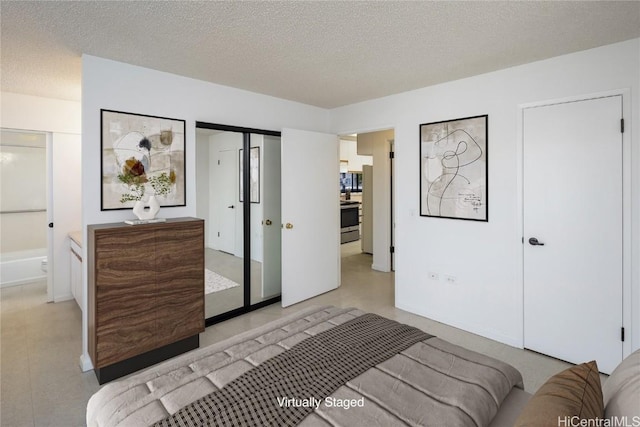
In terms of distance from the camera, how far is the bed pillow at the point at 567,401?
3.02 ft

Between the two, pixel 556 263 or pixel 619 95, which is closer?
pixel 619 95


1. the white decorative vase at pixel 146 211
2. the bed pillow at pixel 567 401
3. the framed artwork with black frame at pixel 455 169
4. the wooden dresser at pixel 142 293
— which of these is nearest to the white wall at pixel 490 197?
the framed artwork with black frame at pixel 455 169

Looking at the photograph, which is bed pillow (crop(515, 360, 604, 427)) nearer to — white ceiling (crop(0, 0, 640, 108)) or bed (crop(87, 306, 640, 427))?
bed (crop(87, 306, 640, 427))

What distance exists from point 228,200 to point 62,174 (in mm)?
2321

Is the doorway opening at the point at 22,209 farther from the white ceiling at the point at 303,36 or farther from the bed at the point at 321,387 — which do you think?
the bed at the point at 321,387

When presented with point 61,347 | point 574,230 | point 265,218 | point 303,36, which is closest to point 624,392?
point 574,230

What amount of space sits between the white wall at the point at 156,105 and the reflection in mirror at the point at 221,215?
0.15m

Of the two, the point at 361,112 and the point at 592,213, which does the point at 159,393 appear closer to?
the point at 592,213

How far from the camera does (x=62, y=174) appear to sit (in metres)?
4.16

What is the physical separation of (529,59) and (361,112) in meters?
1.91

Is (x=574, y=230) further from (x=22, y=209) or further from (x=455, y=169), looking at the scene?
(x=22, y=209)

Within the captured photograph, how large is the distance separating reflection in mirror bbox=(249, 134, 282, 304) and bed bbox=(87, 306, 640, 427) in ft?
7.29

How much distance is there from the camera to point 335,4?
6.23 ft

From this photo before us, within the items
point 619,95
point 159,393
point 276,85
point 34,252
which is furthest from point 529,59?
point 34,252
